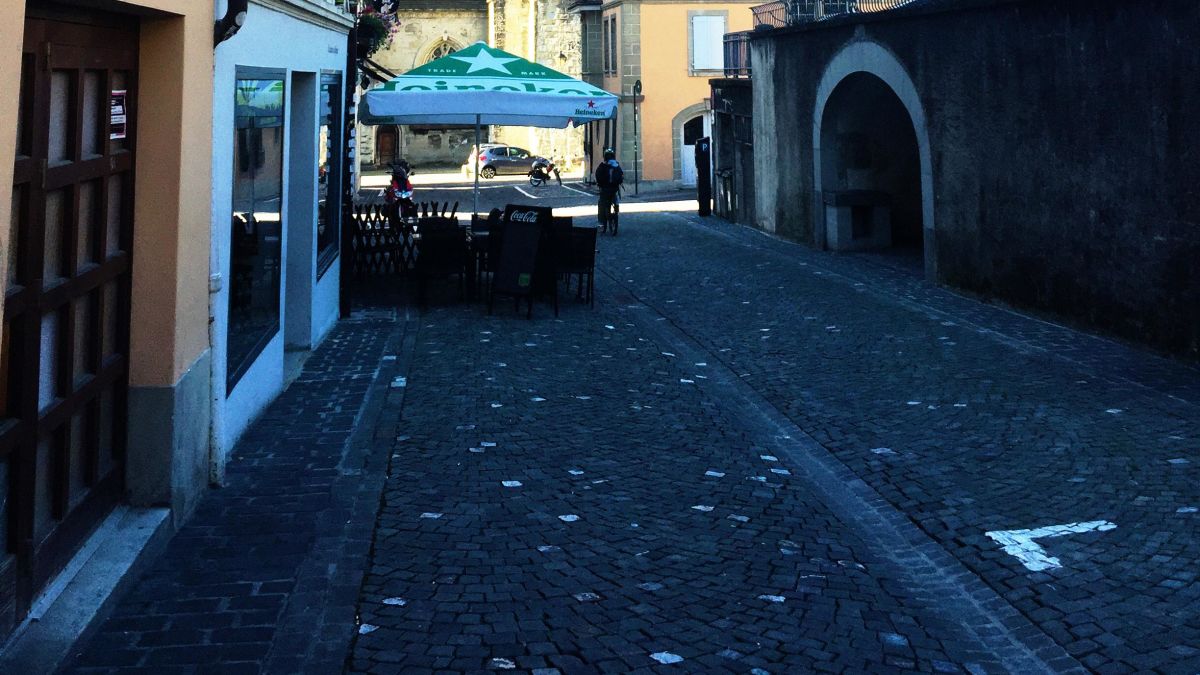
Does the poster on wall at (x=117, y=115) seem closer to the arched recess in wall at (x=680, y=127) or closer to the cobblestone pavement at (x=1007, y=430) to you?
the cobblestone pavement at (x=1007, y=430)

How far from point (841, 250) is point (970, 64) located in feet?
19.7

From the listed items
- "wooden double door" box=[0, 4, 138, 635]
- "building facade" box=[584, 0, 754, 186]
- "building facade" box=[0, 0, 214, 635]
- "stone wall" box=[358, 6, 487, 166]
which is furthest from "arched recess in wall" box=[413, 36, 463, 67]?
"wooden double door" box=[0, 4, 138, 635]

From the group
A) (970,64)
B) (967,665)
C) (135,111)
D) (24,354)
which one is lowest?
(967,665)

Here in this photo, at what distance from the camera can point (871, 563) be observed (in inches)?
232

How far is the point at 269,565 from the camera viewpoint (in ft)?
18.5

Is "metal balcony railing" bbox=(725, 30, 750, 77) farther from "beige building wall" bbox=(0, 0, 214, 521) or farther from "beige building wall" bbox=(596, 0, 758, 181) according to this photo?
"beige building wall" bbox=(0, 0, 214, 521)

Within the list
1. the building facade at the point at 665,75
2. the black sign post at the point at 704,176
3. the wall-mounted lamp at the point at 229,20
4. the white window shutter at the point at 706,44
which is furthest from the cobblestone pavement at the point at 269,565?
the white window shutter at the point at 706,44

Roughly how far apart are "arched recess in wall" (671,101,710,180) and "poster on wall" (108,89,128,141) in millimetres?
37501

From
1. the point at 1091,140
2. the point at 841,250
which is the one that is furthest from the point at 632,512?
the point at 841,250

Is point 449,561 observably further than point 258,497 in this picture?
No

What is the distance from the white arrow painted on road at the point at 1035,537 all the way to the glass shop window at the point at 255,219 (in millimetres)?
4185

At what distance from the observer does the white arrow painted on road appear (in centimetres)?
581

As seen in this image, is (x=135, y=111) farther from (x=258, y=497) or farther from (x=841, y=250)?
(x=841, y=250)

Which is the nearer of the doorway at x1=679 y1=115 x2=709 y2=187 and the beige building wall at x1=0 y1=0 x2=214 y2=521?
the beige building wall at x1=0 y1=0 x2=214 y2=521
